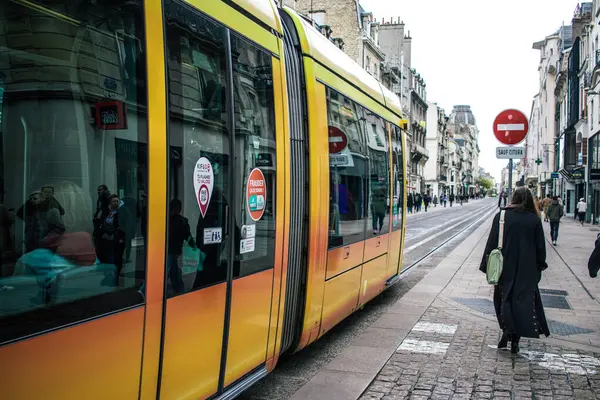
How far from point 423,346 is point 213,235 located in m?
3.78

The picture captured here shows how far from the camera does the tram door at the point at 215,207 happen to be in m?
3.37

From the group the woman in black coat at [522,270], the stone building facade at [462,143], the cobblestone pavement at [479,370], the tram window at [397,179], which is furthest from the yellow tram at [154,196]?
the stone building facade at [462,143]

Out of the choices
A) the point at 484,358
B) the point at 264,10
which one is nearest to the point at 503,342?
the point at 484,358

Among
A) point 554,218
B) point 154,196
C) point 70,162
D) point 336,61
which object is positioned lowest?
point 554,218

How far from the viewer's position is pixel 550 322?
8164mm

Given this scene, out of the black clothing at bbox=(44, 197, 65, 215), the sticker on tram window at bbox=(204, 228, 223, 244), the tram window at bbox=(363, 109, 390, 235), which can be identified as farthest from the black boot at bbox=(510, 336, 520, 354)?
the black clothing at bbox=(44, 197, 65, 215)

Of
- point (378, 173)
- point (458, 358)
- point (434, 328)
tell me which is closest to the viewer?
point (458, 358)

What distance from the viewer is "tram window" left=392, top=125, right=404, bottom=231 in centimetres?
955

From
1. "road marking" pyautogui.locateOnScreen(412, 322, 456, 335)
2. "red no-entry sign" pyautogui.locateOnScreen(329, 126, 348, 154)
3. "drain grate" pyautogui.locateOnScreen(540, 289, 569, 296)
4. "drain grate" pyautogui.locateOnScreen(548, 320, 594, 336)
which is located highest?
"red no-entry sign" pyautogui.locateOnScreen(329, 126, 348, 154)

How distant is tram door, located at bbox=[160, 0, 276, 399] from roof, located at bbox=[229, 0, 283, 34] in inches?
10.1

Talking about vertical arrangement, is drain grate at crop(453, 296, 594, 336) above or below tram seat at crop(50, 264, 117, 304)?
below

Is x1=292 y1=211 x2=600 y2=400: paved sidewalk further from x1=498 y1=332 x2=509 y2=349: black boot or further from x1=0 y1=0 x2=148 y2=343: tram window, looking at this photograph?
x1=0 y1=0 x2=148 y2=343: tram window

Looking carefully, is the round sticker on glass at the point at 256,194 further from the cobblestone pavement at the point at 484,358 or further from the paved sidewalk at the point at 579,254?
the paved sidewalk at the point at 579,254

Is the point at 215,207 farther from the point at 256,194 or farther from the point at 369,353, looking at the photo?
the point at 369,353
